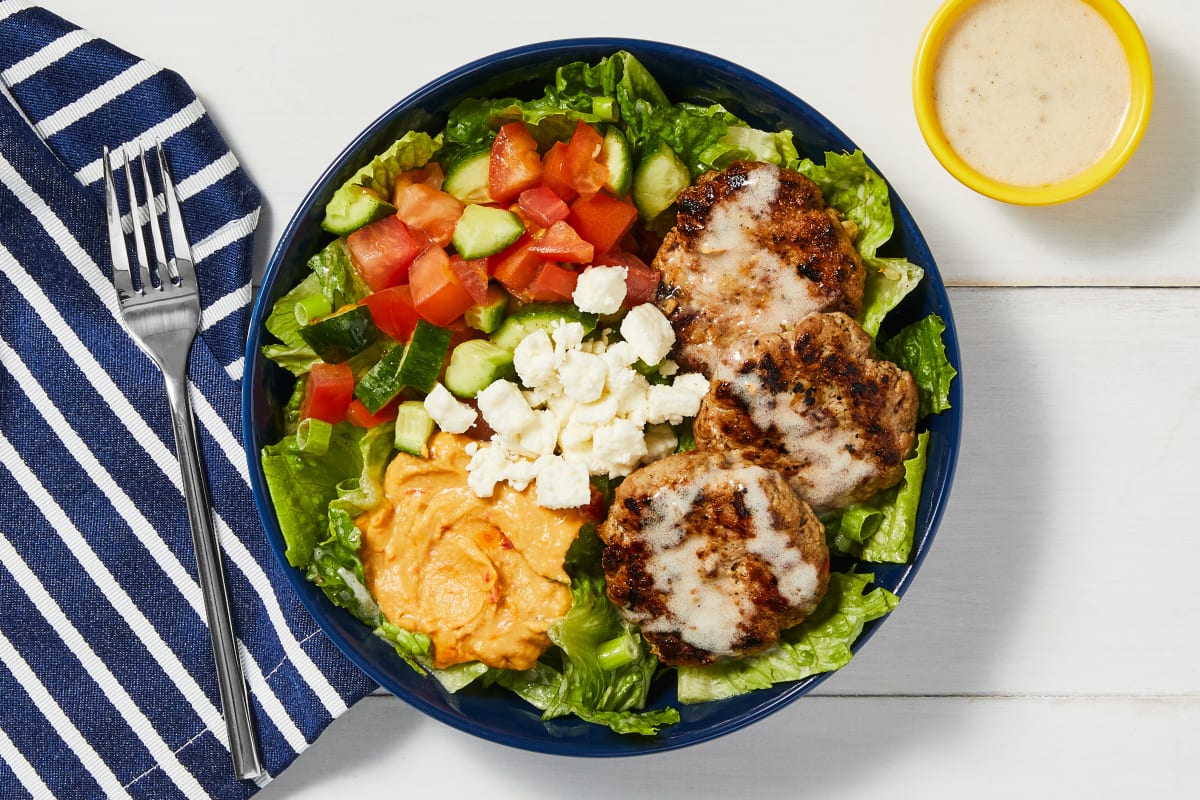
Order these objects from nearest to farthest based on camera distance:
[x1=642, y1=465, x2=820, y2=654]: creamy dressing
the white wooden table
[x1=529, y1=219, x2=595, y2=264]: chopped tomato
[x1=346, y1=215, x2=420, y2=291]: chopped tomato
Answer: [x1=642, y1=465, x2=820, y2=654]: creamy dressing < [x1=529, y1=219, x2=595, y2=264]: chopped tomato < [x1=346, y1=215, x2=420, y2=291]: chopped tomato < the white wooden table

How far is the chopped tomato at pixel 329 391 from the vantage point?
3.37 m

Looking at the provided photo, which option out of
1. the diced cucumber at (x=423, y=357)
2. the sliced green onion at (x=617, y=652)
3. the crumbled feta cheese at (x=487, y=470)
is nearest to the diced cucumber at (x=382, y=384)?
the diced cucumber at (x=423, y=357)

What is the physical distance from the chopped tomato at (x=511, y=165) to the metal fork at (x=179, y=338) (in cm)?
118

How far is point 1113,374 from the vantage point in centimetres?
400

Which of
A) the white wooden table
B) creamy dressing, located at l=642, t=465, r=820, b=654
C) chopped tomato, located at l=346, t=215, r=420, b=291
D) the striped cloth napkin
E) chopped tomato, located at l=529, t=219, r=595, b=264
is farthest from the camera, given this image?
the white wooden table

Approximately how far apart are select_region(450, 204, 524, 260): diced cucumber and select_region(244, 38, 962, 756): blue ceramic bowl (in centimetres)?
41

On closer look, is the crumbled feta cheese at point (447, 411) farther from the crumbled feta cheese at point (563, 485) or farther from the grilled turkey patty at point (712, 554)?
the grilled turkey patty at point (712, 554)

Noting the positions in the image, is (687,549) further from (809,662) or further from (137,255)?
(137,255)

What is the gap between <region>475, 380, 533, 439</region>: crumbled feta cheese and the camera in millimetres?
3236

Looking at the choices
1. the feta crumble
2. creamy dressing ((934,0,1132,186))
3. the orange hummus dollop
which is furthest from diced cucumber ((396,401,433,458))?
creamy dressing ((934,0,1132,186))

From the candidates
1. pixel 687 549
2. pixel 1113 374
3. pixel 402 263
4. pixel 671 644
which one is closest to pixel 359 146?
pixel 402 263

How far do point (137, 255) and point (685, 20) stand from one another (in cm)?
220

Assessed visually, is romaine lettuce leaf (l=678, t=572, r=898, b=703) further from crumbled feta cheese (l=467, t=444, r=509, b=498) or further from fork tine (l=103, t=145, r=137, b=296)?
fork tine (l=103, t=145, r=137, b=296)

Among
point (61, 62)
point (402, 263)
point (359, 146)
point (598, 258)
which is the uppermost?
point (61, 62)
